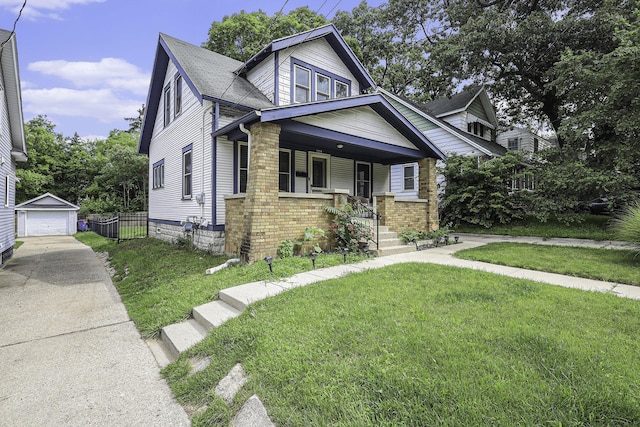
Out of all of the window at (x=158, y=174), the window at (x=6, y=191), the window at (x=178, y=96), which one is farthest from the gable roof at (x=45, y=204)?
the window at (x=178, y=96)

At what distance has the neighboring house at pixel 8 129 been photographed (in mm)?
8641

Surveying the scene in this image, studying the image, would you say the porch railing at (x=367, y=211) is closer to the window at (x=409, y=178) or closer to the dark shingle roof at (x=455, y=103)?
the window at (x=409, y=178)

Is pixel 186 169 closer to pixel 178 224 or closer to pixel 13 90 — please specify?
pixel 178 224

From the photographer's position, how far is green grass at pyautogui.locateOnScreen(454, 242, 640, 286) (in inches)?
202

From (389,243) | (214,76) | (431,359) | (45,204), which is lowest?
(431,359)

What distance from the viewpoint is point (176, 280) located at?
5895 millimetres

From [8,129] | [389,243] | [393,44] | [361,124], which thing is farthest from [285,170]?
[393,44]

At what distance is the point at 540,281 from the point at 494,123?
17.9 meters

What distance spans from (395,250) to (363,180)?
16.8 ft

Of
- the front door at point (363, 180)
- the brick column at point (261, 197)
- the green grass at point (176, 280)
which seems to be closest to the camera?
the green grass at point (176, 280)

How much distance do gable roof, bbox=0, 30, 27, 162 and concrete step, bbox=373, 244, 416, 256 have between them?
10027mm

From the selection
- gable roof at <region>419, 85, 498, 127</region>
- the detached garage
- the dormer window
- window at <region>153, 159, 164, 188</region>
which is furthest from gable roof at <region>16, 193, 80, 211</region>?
gable roof at <region>419, 85, 498, 127</region>

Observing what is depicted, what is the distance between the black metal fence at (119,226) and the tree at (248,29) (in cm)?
1314

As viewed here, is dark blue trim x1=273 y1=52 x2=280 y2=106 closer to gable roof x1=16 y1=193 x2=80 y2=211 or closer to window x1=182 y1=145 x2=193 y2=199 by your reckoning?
window x1=182 y1=145 x2=193 y2=199
